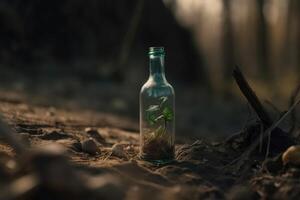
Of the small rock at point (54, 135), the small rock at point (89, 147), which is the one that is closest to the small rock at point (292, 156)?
the small rock at point (89, 147)

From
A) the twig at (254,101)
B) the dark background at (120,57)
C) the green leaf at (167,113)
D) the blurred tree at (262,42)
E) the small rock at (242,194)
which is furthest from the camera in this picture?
the blurred tree at (262,42)

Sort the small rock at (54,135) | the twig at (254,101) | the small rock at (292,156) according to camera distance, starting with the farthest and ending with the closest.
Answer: the small rock at (54,135)
the twig at (254,101)
the small rock at (292,156)

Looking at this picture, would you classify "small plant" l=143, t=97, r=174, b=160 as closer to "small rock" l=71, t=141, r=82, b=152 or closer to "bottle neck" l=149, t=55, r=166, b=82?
"bottle neck" l=149, t=55, r=166, b=82

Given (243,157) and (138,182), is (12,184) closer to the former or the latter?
(138,182)

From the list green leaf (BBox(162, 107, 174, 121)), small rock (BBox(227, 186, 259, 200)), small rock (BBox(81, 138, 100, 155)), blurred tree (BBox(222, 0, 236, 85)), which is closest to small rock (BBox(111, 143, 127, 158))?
small rock (BBox(81, 138, 100, 155))

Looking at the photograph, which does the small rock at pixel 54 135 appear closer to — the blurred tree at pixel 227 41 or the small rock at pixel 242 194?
the small rock at pixel 242 194

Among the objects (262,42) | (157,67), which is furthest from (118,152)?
(262,42)
